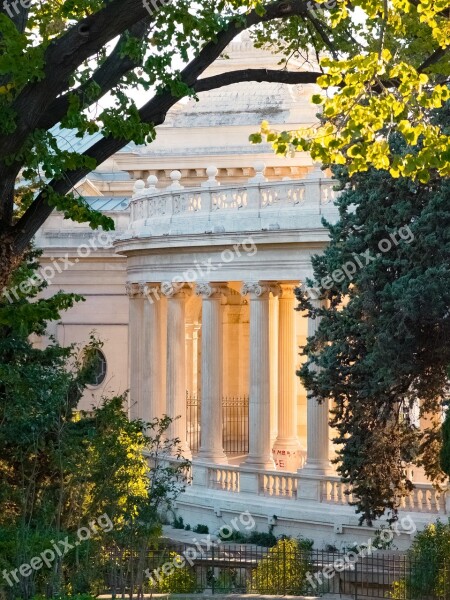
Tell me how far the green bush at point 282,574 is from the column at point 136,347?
2075 cm

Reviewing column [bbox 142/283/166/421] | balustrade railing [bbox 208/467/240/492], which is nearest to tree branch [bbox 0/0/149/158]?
balustrade railing [bbox 208/467/240/492]

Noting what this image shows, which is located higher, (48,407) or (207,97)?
(207,97)

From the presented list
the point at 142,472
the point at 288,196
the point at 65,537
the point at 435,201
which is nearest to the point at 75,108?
the point at 65,537

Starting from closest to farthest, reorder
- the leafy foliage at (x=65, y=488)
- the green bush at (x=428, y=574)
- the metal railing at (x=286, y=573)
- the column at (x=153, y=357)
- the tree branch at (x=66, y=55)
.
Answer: the tree branch at (x=66, y=55)
the leafy foliage at (x=65, y=488)
the metal railing at (x=286, y=573)
the green bush at (x=428, y=574)
the column at (x=153, y=357)

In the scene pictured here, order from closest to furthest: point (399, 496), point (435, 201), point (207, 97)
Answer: point (435, 201)
point (399, 496)
point (207, 97)

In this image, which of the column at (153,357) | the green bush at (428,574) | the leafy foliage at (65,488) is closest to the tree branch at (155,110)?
the leafy foliage at (65,488)

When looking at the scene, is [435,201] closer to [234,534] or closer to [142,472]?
[142,472]

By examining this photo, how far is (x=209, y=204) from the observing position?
53125 millimetres

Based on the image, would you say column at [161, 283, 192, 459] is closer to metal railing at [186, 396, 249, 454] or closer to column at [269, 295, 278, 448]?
column at [269, 295, 278, 448]

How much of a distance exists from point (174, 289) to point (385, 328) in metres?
19.7

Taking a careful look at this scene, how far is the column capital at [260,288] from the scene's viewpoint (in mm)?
51688

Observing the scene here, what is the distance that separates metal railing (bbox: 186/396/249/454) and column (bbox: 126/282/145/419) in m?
5.48

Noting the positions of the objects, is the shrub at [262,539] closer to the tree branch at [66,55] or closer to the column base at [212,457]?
the column base at [212,457]

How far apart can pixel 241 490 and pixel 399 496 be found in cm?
1125
